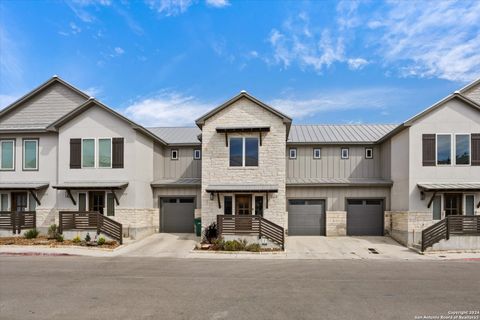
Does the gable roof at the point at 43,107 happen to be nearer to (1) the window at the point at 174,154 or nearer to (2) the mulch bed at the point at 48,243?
(1) the window at the point at 174,154

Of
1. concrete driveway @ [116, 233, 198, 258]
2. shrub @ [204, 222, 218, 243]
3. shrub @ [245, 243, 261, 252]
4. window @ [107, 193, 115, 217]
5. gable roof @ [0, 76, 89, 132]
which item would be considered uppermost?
gable roof @ [0, 76, 89, 132]

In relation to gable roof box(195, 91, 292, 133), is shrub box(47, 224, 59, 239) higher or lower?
lower

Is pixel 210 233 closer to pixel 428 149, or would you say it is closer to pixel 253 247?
pixel 253 247

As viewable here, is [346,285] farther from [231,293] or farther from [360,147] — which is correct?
[360,147]

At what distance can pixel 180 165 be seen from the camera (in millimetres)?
23484

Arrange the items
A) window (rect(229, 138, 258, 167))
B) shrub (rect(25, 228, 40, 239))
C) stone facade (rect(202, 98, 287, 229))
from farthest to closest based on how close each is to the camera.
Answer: shrub (rect(25, 228, 40, 239)), window (rect(229, 138, 258, 167)), stone facade (rect(202, 98, 287, 229))

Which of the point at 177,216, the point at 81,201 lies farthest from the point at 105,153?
the point at 177,216

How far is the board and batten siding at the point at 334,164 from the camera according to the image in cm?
2238

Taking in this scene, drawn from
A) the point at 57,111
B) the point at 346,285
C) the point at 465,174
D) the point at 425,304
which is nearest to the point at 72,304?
the point at 346,285

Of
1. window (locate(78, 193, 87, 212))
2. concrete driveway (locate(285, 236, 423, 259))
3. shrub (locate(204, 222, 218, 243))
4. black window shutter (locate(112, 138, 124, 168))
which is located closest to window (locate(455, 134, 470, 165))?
concrete driveway (locate(285, 236, 423, 259))

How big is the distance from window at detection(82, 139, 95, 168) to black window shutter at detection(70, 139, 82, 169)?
23cm

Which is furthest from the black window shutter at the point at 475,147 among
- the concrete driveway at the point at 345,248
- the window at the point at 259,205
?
the window at the point at 259,205

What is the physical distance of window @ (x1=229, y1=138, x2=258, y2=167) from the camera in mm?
19156

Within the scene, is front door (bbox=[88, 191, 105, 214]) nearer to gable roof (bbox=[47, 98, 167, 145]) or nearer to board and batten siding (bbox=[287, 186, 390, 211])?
gable roof (bbox=[47, 98, 167, 145])
